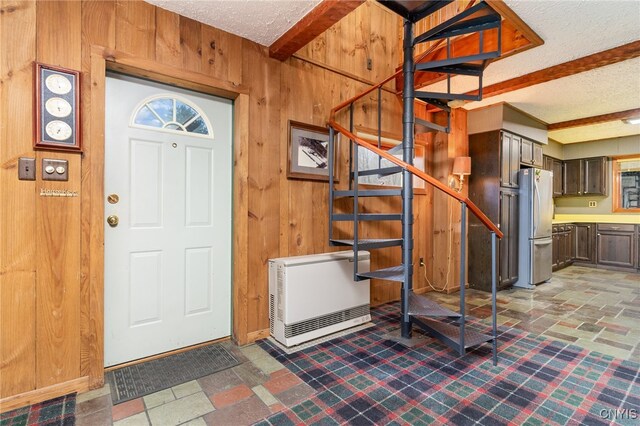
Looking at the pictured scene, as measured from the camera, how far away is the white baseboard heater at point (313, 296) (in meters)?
2.43

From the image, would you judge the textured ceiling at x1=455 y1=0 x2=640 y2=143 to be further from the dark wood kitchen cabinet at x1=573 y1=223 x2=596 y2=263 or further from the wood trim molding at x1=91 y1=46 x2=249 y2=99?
the wood trim molding at x1=91 y1=46 x2=249 y2=99

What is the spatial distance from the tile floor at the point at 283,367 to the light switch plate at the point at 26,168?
1302 millimetres

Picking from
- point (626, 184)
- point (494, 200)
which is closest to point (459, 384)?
point (494, 200)

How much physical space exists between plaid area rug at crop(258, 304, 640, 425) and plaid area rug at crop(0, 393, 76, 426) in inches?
41.3

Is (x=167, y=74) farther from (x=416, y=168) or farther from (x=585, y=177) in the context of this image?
(x=585, y=177)

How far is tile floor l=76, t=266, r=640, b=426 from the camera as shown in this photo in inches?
63.9

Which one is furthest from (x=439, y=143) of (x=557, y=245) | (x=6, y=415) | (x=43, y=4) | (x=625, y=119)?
(x=6, y=415)

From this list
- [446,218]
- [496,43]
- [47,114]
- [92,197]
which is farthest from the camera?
[446,218]

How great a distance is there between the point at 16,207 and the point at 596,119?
6.83 metres

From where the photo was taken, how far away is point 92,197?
6.15ft

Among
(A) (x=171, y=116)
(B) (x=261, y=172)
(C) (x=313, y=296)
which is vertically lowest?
(C) (x=313, y=296)

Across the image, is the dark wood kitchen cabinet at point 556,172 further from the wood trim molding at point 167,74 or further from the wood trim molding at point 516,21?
the wood trim molding at point 167,74

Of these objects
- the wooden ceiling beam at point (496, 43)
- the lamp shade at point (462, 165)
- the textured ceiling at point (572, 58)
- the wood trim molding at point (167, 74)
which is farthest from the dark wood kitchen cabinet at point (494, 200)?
the wood trim molding at point (167, 74)

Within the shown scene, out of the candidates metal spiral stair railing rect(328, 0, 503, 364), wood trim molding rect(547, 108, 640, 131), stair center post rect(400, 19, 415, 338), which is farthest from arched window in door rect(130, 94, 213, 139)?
wood trim molding rect(547, 108, 640, 131)
